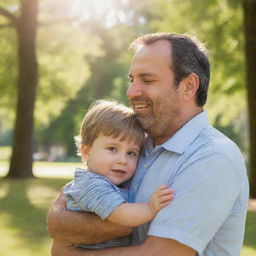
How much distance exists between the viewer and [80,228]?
3043mm

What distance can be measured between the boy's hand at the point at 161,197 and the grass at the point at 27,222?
4888mm

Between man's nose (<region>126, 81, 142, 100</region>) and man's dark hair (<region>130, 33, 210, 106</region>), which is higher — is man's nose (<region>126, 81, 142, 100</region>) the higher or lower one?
the lower one

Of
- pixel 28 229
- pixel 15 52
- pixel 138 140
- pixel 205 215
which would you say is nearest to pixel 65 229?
pixel 138 140

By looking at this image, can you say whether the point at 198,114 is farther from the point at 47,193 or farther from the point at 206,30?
the point at 206,30

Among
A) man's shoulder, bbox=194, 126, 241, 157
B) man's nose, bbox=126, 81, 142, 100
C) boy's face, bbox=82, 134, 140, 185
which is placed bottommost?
boy's face, bbox=82, 134, 140, 185

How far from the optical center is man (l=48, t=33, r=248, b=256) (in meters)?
2.65

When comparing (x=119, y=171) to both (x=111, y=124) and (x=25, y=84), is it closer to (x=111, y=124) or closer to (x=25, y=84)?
(x=111, y=124)

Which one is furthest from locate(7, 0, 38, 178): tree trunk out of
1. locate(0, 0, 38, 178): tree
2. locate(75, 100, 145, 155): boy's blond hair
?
locate(75, 100, 145, 155): boy's blond hair

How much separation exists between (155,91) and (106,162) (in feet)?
1.50

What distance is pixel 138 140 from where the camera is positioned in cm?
323

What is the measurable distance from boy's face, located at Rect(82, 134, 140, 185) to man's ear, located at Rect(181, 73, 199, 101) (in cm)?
38

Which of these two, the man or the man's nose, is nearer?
the man

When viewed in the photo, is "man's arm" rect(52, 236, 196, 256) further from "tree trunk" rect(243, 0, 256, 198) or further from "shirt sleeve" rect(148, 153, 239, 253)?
"tree trunk" rect(243, 0, 256, 198)

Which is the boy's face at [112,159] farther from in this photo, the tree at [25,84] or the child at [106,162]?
the tree at [25,84]
